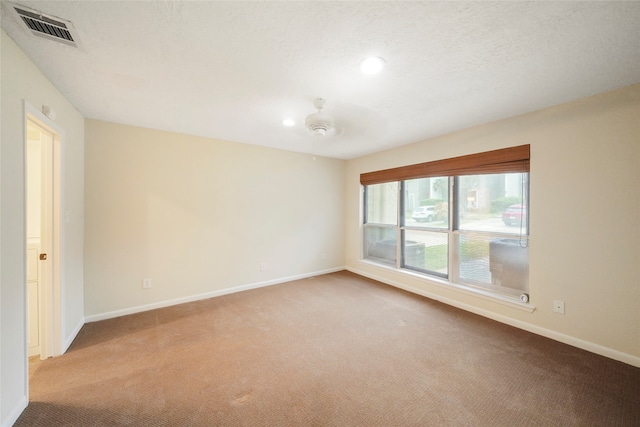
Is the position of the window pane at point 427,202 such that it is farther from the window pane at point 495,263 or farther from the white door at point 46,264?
the white door at point 46,264

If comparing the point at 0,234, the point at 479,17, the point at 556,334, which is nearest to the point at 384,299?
the point at 556,334

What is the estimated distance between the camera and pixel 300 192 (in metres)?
4.43

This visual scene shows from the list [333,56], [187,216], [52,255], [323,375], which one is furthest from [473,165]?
[52,255]

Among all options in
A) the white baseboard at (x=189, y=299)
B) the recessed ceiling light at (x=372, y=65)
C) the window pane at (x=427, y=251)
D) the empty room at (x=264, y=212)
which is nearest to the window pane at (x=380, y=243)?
the window pane at (x=427, y=251)

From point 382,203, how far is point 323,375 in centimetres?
324

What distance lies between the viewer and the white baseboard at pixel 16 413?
1.40 meters

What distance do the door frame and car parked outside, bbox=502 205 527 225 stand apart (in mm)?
4653

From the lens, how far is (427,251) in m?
3.77

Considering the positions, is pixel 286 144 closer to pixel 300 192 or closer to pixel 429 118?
pixel 300 192

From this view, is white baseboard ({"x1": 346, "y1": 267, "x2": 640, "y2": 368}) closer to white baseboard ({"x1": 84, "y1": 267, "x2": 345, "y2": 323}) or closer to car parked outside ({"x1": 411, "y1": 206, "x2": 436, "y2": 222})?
car parked outside ({"x1": 411, "y1": 206, "x2": 436, "y2": 222})

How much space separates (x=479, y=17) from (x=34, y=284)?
13.0 feet

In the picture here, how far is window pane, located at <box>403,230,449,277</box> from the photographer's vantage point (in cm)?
353

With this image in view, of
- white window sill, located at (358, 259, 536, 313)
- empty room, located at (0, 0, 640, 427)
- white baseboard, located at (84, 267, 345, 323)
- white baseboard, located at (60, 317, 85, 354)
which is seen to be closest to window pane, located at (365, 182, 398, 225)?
empty room, located at (0, 0, 640, 427)

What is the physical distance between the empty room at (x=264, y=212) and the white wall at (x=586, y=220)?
17mm
